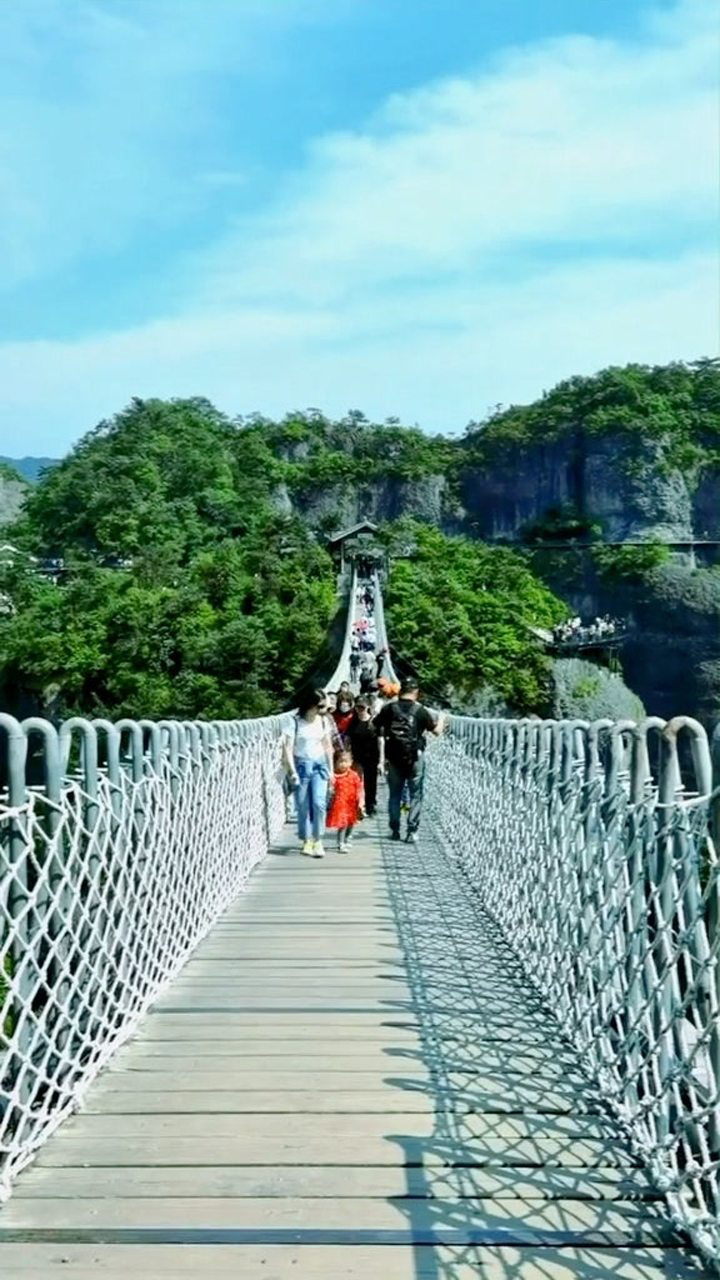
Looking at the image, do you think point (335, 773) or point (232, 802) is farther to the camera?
point (335, 773)

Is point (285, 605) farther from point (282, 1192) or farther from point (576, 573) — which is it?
point (282, 1192)

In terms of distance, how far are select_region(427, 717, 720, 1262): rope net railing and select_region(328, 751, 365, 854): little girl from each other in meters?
2.43

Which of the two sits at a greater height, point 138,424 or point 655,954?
point 138,424

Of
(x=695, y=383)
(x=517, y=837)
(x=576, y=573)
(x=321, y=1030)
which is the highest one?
(x=695, y=383)

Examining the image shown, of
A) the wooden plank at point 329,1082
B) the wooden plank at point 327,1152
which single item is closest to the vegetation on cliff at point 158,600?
the wooden plank at point 329,1082

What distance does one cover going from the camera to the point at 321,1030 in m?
2.83

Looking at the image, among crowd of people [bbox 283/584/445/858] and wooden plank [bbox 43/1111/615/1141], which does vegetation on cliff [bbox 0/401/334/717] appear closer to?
crowd of people [bbox 283/584/445/858]

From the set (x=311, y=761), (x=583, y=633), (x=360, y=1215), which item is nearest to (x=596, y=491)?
(x=583, y=633)

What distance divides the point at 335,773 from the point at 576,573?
39438mm

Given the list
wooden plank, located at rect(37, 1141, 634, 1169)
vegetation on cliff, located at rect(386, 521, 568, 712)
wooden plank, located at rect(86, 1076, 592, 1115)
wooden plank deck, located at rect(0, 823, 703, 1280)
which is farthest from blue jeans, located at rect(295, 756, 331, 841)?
vegetation on cliff, located at rect(386, 521, 568, 712)

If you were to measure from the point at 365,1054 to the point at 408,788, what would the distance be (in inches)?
150

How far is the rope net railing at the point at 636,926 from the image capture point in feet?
5.41

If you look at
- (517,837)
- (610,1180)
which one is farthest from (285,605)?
(610,1180)

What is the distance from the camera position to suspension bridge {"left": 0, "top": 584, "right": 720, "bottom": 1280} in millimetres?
1675
